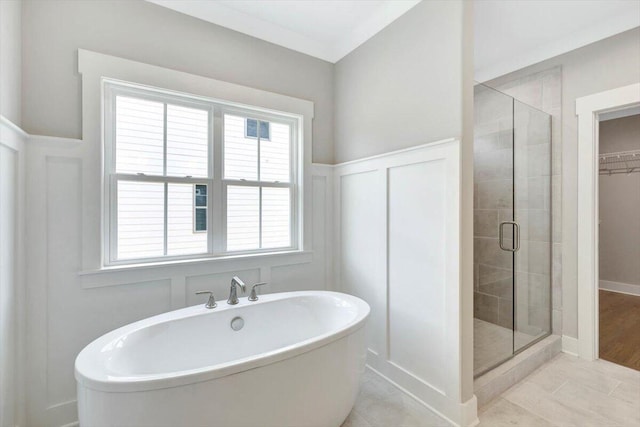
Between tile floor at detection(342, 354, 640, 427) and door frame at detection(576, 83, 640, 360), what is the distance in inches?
10.4

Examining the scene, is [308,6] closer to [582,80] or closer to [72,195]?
[72,195]

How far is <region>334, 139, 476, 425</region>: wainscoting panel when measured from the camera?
1.68 metres

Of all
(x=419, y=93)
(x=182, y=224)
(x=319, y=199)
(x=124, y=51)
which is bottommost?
(x=182, y=224)

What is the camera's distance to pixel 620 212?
425 cm

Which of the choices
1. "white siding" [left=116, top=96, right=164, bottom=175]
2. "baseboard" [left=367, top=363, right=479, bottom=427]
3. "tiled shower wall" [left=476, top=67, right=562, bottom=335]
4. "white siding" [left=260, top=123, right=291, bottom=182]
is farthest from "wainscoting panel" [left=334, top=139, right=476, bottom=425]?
"tiled shower wall" [left=476, top=67, right=562, bottom=335]

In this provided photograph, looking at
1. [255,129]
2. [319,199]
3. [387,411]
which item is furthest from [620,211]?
[255,129]

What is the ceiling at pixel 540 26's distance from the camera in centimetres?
206

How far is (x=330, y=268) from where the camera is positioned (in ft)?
8.79

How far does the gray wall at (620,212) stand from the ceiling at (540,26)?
292 cm

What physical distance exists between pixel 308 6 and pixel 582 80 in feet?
7.74

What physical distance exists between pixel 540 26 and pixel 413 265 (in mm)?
2227

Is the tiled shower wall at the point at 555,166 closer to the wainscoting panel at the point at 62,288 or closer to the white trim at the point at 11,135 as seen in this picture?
the wainscoting panel at the point at 62,288

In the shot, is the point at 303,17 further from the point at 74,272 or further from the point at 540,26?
the point at 74,272

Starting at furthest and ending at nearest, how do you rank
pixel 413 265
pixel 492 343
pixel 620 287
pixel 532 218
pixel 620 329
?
pixel 620 287
pixel 620 329
pixel 532 218
pixel 492 343
pixel 413 265
